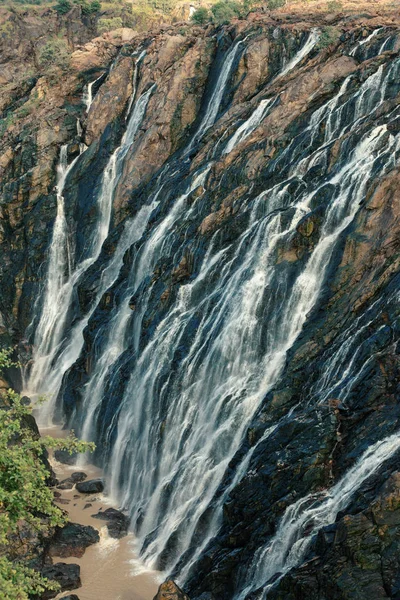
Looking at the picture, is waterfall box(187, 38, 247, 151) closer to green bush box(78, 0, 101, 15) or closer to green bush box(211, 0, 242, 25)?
green bush box(211, 0, 242, 25)

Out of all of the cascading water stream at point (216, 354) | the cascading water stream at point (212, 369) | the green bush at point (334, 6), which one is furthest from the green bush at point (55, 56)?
the cascading water stream at point (212, 369)

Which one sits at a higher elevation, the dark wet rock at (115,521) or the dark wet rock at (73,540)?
the dark wet rock at (115,521)

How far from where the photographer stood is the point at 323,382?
29031 mm

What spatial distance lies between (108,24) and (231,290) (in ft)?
205

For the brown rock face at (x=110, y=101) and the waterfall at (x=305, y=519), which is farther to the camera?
the brown rock face at (x=110, y=101)

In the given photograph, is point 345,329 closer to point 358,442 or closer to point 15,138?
point 358,442

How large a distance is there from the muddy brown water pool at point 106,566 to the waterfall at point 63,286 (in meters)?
11.4

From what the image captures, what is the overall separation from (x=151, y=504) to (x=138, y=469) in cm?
327

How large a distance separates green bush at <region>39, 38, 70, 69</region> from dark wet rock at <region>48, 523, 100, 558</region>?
46654mm

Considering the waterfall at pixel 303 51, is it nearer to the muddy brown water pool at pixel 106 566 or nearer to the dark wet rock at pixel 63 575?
the muddy brown water pool at pixel 106 566

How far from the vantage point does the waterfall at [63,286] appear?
49688 mm

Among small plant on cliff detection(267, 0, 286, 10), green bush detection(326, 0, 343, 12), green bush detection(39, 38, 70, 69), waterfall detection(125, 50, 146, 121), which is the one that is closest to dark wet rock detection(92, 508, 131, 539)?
waterfall detection(125, 50, 146, 121)

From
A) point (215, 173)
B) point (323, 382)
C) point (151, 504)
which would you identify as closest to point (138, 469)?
point (151, 504)

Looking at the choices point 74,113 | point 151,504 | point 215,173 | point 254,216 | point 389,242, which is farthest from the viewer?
point 74,113
